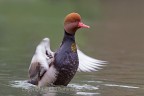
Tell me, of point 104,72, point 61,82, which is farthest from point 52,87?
point 104,72

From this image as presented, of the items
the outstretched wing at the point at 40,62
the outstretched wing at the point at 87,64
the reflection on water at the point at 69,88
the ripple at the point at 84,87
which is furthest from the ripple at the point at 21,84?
the outstretched wing at the point at 87,64

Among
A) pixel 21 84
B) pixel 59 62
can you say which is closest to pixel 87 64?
pixel 59 62

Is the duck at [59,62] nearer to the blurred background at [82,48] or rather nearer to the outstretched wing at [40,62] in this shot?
the outstretched wing at [40,62]

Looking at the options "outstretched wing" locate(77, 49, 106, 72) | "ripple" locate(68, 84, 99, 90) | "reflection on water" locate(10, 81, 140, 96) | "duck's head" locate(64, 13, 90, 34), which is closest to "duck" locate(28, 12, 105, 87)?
"duck's head" locate(64, 13, 90, 34)

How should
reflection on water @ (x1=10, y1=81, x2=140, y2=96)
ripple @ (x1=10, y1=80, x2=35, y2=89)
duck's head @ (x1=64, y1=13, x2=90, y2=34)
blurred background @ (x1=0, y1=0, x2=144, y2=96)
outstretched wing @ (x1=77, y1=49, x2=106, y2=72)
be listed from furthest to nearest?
outstretched wing @ (x1=77, y1=49, x2=106, y2=72) → blurred background @ (x1=0, y1=0, x2=144, y2=96) → ripple @ (x1=10, y1=80, x2=35, y2=89) → duck's head @ (x1=64, y1=13, x2=90, y2=34) → reflection on water @ (x1=10, y1=81, x2=140, y2=96)

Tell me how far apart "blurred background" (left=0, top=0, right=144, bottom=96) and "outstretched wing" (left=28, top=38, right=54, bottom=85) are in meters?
0.31

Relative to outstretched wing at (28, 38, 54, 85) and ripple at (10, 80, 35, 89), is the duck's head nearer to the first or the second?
outstretched wing at (28, 38, 54, 85)

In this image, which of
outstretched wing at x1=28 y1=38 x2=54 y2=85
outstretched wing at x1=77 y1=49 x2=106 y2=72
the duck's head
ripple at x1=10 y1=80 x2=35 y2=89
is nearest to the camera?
outstretched wing at x1=28 y1=38 x2=54 y2=85

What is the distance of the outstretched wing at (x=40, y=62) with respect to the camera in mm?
10594

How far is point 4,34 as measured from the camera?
2180 centimetres

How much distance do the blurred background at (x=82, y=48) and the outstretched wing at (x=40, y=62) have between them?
0.31 metres

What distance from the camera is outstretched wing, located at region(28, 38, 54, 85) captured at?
1059cm

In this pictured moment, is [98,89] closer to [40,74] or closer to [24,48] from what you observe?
[40,74]

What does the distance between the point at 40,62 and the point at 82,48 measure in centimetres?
770
